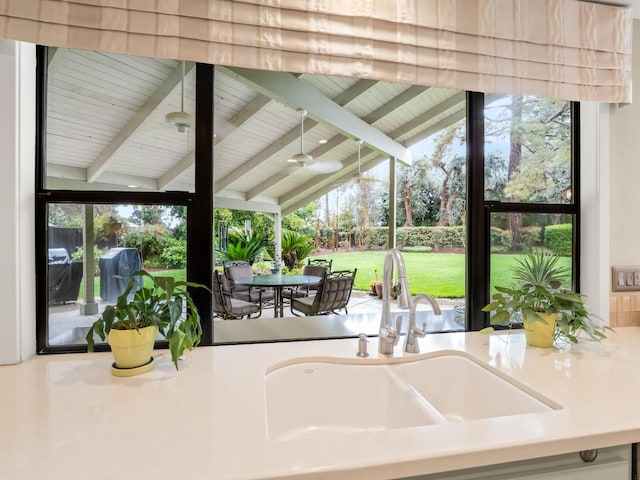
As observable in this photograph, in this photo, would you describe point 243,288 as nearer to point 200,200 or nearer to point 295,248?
A: point 295,248

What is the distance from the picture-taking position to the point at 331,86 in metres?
3.60

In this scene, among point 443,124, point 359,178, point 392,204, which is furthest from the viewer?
point 359,178

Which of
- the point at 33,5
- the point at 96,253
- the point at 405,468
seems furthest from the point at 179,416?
the point at 33,5

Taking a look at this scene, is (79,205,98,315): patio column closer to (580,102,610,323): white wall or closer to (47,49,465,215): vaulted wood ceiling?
(47,49,465,215): vaulted wood ceiling

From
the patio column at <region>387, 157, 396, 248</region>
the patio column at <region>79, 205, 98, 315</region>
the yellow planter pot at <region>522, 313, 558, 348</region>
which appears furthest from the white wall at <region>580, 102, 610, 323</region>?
the patio column at <region>79, 205, 98, 315</region>

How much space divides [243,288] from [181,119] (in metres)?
3.37

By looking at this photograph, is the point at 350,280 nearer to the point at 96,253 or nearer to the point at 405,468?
the point at 96,253

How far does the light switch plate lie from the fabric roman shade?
78cm

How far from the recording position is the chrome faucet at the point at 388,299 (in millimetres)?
1250

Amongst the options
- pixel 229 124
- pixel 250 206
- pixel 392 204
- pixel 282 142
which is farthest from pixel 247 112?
pixel 250 206

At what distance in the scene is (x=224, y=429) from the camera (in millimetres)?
773

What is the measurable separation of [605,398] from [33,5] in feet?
6.67

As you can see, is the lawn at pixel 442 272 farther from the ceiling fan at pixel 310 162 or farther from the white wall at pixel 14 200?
the ceiling fan at pixel 310 162

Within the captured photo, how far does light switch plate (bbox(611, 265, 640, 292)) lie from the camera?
1.61 meters
